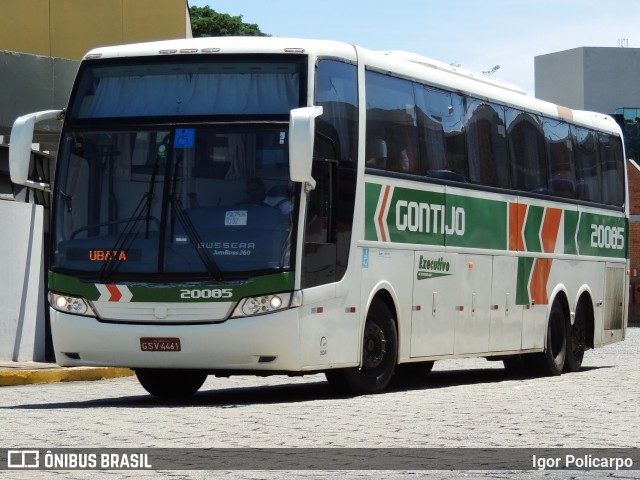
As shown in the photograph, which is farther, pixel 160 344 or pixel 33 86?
pixel 33 86

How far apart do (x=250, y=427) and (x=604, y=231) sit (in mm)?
12807

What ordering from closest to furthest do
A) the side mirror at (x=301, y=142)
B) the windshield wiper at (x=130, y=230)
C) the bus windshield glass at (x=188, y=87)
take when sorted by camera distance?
1. the side mirror at (x=301, y=142)
2. the windshield wiper at (x=130, y=230)
3. the bus windshield glass at (x=188, y=87)

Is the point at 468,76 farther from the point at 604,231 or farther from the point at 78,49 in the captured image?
the point at 78,49

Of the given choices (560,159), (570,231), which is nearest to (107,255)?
(560,159)

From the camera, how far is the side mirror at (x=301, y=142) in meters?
13.6

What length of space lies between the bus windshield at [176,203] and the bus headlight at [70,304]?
267 mm

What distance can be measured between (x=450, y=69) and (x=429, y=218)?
2.35m

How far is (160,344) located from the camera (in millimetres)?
14188

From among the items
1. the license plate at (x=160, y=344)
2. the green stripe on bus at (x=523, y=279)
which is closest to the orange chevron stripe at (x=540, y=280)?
the green stripe on bus at (x=523, y=279)

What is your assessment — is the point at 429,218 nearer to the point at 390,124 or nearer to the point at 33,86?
the point at 390,124

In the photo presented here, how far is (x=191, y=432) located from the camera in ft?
37.3

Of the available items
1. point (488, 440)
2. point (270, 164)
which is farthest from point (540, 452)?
point (270, 164)

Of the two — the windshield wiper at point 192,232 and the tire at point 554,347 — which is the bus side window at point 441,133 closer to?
the windshield wiper at point 192,232

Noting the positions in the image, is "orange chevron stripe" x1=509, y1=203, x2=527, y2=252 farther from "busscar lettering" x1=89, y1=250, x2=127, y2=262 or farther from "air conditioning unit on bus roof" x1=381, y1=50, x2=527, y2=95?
"busscar lettering" x1=89, y1=250, x2=127, y2=262
